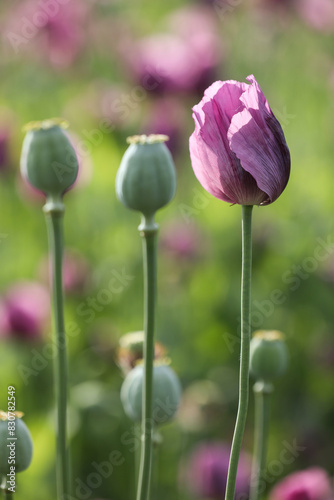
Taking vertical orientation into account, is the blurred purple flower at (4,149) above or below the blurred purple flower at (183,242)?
above

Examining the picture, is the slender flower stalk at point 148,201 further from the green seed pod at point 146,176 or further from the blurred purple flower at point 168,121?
the blurred purple flower at point 168,121

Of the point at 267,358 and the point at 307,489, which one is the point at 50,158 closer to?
the point at 267,358

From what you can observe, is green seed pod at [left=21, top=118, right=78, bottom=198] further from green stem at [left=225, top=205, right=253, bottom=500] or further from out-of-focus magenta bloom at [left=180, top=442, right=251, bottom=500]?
out-of-focus magenta bloom at [left=180, top=442, right=251, bottom=500]

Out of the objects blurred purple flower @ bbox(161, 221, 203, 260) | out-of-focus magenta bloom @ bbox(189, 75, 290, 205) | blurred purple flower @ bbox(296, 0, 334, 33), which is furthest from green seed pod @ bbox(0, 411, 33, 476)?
blurred purple flower @ bbox(296, 0, 334, 33)

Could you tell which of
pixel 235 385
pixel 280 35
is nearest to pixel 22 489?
pixel 235 385

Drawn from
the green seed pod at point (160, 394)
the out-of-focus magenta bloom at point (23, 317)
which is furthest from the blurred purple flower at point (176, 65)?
the green seed pod at point (160, 394)

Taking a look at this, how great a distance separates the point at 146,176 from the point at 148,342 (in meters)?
0.15

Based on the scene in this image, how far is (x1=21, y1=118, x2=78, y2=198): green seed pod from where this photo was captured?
0.73 m

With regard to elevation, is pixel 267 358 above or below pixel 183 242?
below

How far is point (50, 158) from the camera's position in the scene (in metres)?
0.73

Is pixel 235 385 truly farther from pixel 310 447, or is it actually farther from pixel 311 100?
pixel 311 100

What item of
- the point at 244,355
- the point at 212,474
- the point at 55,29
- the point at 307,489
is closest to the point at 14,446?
the point at 244,355

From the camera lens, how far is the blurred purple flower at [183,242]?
2059 mm

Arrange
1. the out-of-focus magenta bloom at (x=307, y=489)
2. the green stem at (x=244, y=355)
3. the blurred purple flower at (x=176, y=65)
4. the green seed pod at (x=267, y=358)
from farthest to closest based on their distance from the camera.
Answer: the blurred purple flower at (x=176, y=65) → the out-of-focus magenta bloom at (x=307, y=489) → the green seed pod at (x=267, y=358) → the green stem at (x=244, y=355)
